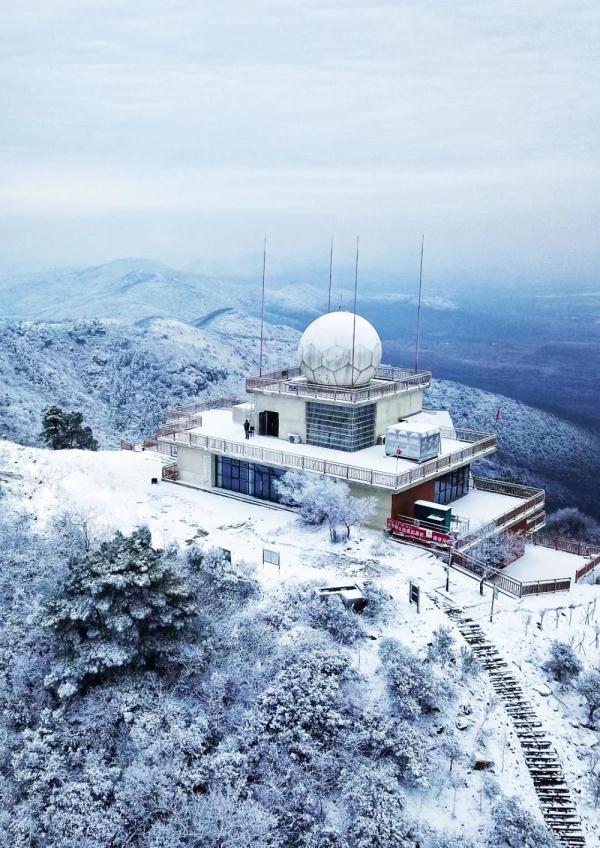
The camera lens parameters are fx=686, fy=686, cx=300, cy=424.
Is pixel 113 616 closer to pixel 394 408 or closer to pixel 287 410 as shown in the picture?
pixel 287 410

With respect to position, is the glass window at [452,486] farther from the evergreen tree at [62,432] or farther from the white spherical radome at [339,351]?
the evergreen tree at [62,432]

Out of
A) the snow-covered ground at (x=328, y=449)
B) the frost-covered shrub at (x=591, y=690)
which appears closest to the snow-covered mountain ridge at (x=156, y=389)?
the snow-covered ground at (x=328, y=449)

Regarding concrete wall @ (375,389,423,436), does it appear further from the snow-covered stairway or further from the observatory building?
the snow-covered stairway

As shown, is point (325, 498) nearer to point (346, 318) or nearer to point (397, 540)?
point (397, 540)

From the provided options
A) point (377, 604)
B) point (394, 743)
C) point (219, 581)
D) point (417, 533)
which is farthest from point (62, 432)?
point (394, 743)

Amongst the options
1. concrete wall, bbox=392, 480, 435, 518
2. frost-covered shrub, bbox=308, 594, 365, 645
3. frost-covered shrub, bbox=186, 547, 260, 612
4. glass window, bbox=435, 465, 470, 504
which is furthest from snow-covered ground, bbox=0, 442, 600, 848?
glass window, bbox=435, 465, 470, 504

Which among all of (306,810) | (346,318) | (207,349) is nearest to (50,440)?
(346,318)

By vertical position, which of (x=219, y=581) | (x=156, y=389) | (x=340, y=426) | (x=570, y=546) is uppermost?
(x=340, y=426)
